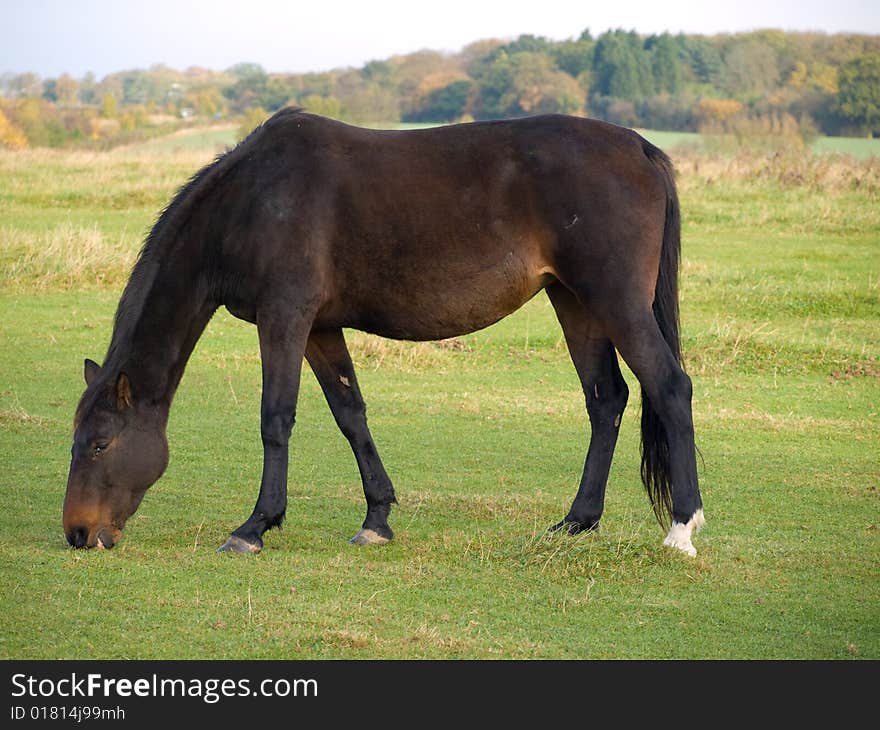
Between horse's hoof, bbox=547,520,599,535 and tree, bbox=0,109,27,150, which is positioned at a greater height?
horse's hoof, bbox=547,520,599,535

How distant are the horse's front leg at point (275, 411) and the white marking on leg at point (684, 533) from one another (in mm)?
2083

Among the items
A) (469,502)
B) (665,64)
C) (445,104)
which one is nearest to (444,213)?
(469,502)

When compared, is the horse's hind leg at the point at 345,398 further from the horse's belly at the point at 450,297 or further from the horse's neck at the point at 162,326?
the horse's neck at the point at 162,326

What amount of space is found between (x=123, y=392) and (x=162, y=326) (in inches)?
16.3

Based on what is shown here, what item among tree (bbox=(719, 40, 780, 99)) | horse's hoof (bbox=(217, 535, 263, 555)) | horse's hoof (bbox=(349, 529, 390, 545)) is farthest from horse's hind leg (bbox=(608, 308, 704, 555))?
tree (bbox=(719, 40, 780, 99))

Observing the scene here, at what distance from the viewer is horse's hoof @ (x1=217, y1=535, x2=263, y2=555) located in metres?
6.54

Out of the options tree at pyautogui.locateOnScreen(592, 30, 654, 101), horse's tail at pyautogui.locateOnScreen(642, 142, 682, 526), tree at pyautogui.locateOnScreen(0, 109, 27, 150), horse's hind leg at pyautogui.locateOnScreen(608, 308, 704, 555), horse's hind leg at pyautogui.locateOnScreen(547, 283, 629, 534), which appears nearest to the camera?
horse's hind leg at pyautogui.locateOnScreen(608, 308, 704, 555)

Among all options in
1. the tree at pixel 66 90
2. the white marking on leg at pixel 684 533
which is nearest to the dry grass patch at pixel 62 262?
the white marking on leg at pixel 684 533

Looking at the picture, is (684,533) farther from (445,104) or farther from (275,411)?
(445,104)

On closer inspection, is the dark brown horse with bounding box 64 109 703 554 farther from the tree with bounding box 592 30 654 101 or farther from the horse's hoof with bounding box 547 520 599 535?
the tree with bounding box 592 30 654 101

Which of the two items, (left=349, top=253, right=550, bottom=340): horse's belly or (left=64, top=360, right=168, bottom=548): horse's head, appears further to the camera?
(left=349, top=253, right=550, bottom=340): horse's belly

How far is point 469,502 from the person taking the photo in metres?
7.73

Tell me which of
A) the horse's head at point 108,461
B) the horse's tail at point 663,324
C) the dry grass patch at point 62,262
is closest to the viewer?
the horse's head at point 108,461

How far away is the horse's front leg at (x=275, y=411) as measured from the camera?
261 inches
